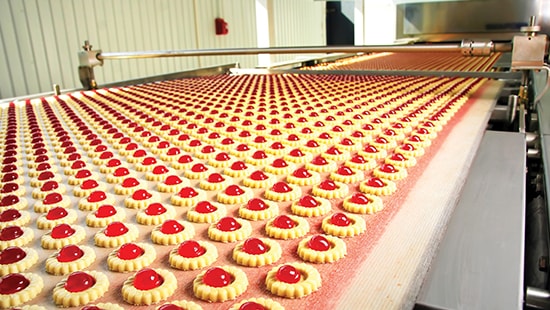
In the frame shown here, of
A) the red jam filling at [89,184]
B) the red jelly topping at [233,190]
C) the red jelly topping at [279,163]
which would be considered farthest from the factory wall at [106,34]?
the red jelly topping at [233,190]

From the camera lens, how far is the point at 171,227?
1034mm

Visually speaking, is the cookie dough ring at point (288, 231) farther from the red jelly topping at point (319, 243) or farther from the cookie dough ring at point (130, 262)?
the cookie dough ring at point (130, 262)

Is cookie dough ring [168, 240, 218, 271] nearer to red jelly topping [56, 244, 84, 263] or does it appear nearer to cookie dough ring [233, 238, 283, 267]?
cookie dough ring [233, 238, 283, 267]

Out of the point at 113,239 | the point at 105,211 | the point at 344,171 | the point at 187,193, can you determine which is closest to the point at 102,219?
the point at 105,211

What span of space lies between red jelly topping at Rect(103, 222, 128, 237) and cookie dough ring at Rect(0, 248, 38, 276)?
5.9 inches

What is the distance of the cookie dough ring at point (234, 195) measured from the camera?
1.23 meters

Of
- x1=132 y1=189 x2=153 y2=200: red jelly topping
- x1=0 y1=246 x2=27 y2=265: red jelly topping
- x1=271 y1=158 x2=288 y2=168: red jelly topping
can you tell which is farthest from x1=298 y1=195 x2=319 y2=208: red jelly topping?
x1=0 y1=246 x2=27 y2=265: red jelly topping

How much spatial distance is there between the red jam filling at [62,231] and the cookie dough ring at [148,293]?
0.29 meters

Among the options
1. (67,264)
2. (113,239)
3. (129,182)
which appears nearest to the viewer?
(67,264)

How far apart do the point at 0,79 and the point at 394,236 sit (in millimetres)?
4746

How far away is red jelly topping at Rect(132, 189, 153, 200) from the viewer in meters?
1.26

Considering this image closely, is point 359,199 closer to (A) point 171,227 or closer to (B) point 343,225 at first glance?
(B) point 343,225

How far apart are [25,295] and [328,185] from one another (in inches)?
30.9

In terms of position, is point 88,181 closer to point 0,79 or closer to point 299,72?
point 299,72
